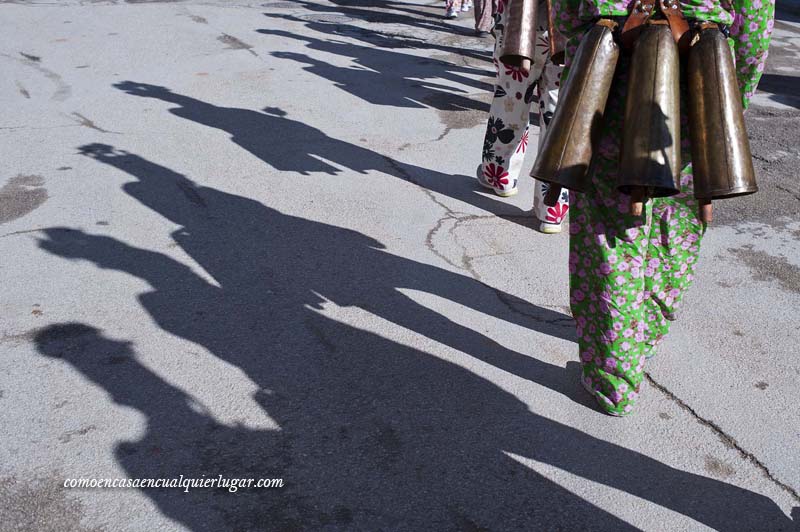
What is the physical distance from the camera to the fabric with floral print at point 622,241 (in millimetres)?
2744

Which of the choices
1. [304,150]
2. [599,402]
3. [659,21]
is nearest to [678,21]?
[659,21]

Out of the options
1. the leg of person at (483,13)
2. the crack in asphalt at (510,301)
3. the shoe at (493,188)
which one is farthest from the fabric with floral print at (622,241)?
the leg of person at (483,13)

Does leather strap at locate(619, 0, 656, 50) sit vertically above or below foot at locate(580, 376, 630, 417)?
above

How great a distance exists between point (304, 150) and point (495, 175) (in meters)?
1.53

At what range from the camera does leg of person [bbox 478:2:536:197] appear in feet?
15.3

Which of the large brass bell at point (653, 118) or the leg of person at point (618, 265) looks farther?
the leg of person at point (618, 265)

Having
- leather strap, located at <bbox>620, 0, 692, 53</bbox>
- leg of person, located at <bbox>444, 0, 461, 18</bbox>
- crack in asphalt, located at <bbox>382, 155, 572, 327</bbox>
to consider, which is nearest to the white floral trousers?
crack in asphalt, located at <bbox>382, 155, 572, 327</bbox>

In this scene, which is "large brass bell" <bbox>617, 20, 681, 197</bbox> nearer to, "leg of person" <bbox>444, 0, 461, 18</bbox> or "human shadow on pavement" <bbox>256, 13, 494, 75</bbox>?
"human shadow on pavement" <bbox>256, 13, 494, 75</bbox>

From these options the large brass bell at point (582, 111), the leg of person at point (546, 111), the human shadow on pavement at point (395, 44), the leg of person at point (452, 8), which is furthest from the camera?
the leg of person at point (452, 8)

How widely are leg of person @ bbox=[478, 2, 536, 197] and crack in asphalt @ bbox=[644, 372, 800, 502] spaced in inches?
78.9

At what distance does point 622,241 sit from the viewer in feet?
9.37

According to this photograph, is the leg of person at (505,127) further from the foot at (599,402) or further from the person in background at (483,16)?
the person in background at (483,16)

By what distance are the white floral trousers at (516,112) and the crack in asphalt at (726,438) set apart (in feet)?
5.07

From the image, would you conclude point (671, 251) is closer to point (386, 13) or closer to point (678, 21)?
point (678, 21)
